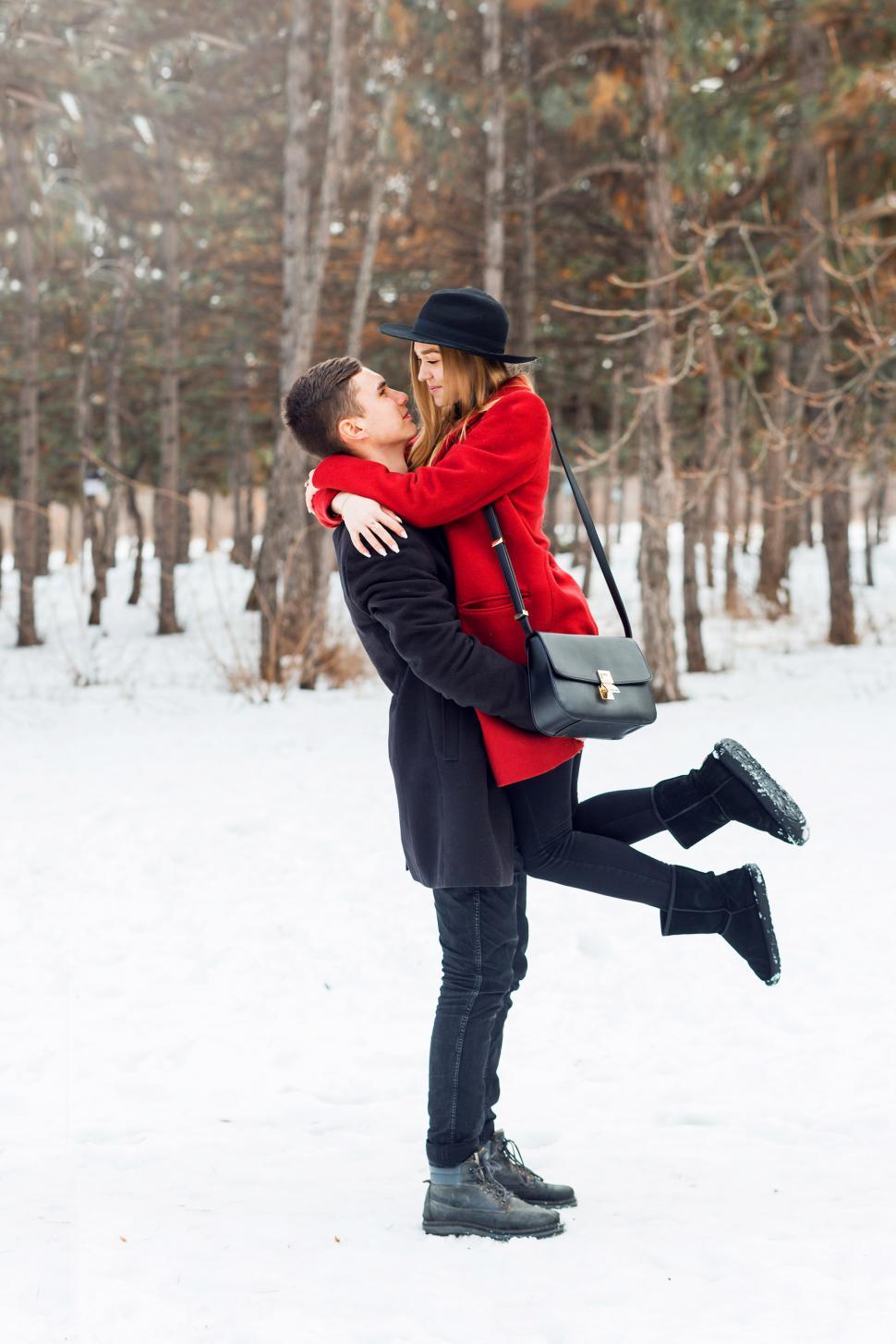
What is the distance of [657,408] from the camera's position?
38.6 feet

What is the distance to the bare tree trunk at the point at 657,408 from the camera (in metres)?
11.6

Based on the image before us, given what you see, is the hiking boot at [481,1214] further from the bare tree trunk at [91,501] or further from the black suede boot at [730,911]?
the bare tree trunk at [91,501]

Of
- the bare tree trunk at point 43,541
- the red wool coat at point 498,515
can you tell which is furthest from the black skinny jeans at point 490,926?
the bare tree trunk at point 43,541

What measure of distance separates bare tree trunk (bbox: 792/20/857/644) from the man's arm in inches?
402

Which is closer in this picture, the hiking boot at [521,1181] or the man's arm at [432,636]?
the man's arm at [432,636]

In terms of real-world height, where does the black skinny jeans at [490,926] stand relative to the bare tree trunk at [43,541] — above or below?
below

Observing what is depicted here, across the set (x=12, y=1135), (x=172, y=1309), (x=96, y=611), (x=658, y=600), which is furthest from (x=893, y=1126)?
(x=96, y=611)

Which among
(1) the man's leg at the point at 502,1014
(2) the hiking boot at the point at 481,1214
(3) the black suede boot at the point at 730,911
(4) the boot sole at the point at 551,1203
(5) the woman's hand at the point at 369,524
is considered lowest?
(4) the boot sole at the point at 551,1203

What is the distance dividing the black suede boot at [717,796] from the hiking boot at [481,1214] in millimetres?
950

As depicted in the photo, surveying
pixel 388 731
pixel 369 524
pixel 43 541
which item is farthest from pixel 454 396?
pixel 43 541

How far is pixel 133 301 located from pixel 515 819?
22330mm

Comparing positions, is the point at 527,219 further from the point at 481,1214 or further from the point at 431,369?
the point at 481,1214

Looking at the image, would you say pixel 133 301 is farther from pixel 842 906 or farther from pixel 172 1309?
pixel 172 1309

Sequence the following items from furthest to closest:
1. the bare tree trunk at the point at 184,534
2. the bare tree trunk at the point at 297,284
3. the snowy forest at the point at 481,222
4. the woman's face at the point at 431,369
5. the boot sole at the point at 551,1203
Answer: the bare tree trunk at the point at 184,534
the bare tree trunk at the point at 297,284
the snowy forest at the point at 481,222
the boot sole at the point at 551,1203
the woman's face at the point at 431,369
